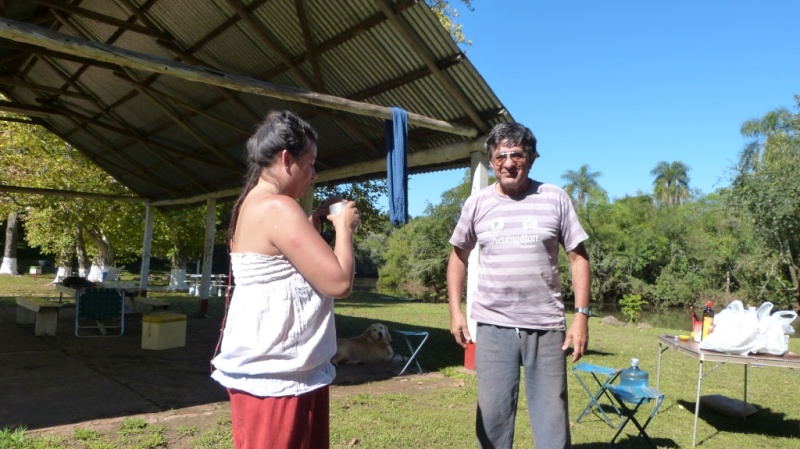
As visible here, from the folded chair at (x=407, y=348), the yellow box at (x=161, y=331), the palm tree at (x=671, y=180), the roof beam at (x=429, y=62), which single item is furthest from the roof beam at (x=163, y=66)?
the palm tree at (x=671, y=180)

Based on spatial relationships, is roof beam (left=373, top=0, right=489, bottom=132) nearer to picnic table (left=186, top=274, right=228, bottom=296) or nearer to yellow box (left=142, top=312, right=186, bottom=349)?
yellow box (left=142, top=312, right=186, bottom=349)

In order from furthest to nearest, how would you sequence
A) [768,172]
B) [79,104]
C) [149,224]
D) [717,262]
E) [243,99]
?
[717,262], [768,172], [149,224], [79,104], [243,99]

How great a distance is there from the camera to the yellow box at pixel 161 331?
7957 millimetres

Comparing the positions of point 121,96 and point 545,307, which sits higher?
point 121,96

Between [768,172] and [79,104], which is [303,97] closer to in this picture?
[79,104]

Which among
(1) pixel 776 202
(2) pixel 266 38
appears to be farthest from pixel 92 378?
(1) pixel 776 202

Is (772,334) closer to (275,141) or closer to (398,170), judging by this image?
(398,170)

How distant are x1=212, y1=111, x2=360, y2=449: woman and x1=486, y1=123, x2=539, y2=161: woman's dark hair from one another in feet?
4.74

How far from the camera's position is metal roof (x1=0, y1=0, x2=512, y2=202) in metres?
6.05

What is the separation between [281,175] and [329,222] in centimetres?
27

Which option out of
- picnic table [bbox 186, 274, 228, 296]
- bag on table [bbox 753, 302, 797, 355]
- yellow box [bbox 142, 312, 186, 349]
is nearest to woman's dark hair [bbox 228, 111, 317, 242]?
bag on table [bbox 753, 302, 797, 355]

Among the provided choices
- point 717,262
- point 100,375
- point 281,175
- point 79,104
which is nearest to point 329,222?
point 281,175

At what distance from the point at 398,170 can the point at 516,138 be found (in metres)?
3.32

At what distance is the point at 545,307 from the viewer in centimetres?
280
